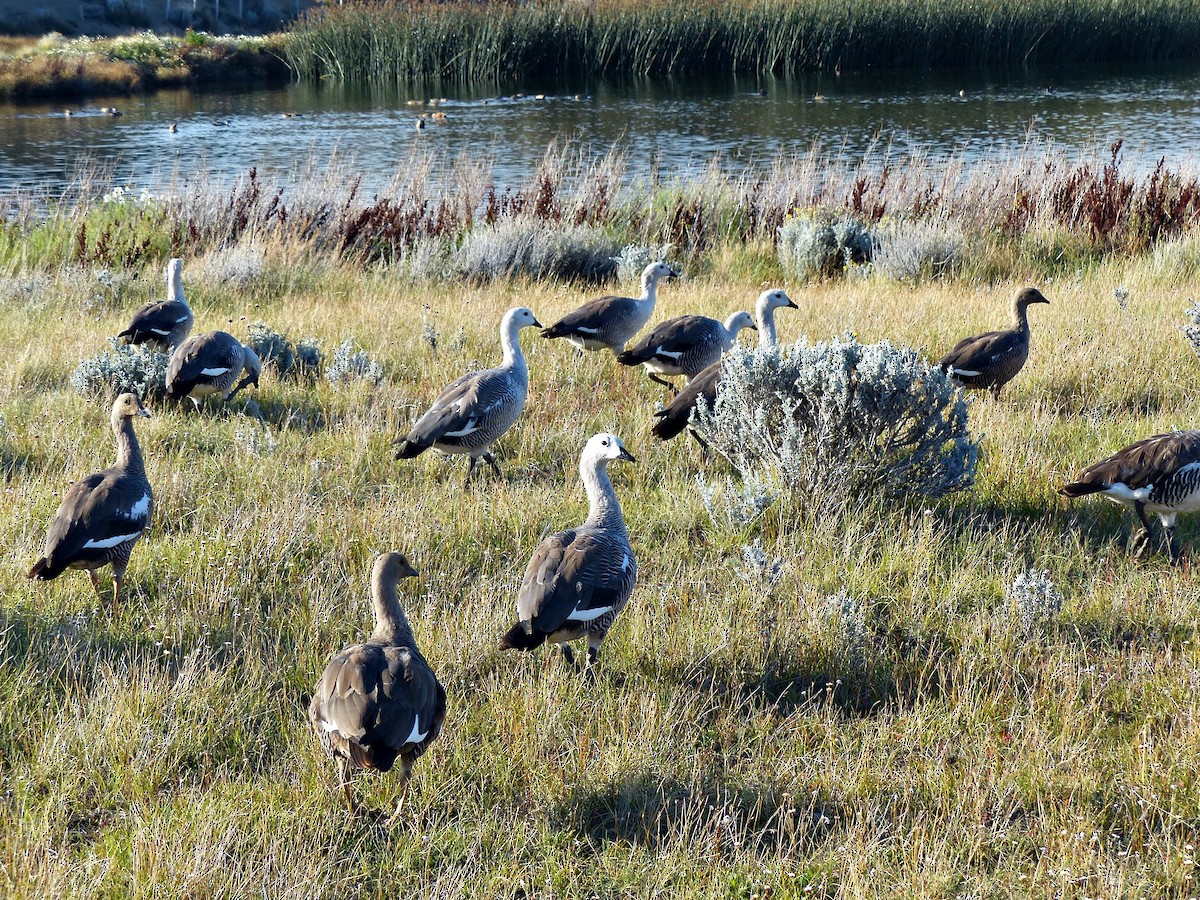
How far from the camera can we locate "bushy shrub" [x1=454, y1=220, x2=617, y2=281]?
13312mm

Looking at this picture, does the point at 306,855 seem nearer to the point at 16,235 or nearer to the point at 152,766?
the point at 152,766

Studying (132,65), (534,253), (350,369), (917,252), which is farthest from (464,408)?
(132,65)

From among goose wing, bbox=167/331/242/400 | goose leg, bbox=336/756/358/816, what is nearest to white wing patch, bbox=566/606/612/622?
goose leg, bbox=336/756/358/816

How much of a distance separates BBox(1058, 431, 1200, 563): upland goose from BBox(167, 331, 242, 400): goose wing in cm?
545

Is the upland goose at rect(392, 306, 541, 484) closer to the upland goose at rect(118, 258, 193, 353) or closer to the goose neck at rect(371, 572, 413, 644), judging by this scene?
the goose neck at rect(371, 572, 413, 644)

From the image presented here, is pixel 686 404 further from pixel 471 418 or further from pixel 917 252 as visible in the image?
pixel 917 252

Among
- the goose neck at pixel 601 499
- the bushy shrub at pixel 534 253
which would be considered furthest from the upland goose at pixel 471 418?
the bushy shrub at pixel 534 253

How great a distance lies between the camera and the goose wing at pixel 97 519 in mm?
4688

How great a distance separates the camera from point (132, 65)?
44.3 meters

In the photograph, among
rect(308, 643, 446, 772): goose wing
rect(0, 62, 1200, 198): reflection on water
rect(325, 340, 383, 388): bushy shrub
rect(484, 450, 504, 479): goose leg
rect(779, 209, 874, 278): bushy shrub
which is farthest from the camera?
rect(0, 62, 1200, 198): reflection on water

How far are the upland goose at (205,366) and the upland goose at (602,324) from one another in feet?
8.42

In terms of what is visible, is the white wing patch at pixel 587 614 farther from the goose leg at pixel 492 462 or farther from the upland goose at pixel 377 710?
the goose leg at pixel 492 462

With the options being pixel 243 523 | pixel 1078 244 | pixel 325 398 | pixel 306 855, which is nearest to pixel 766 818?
pixel 306 855

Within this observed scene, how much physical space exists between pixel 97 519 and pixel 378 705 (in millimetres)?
2072
